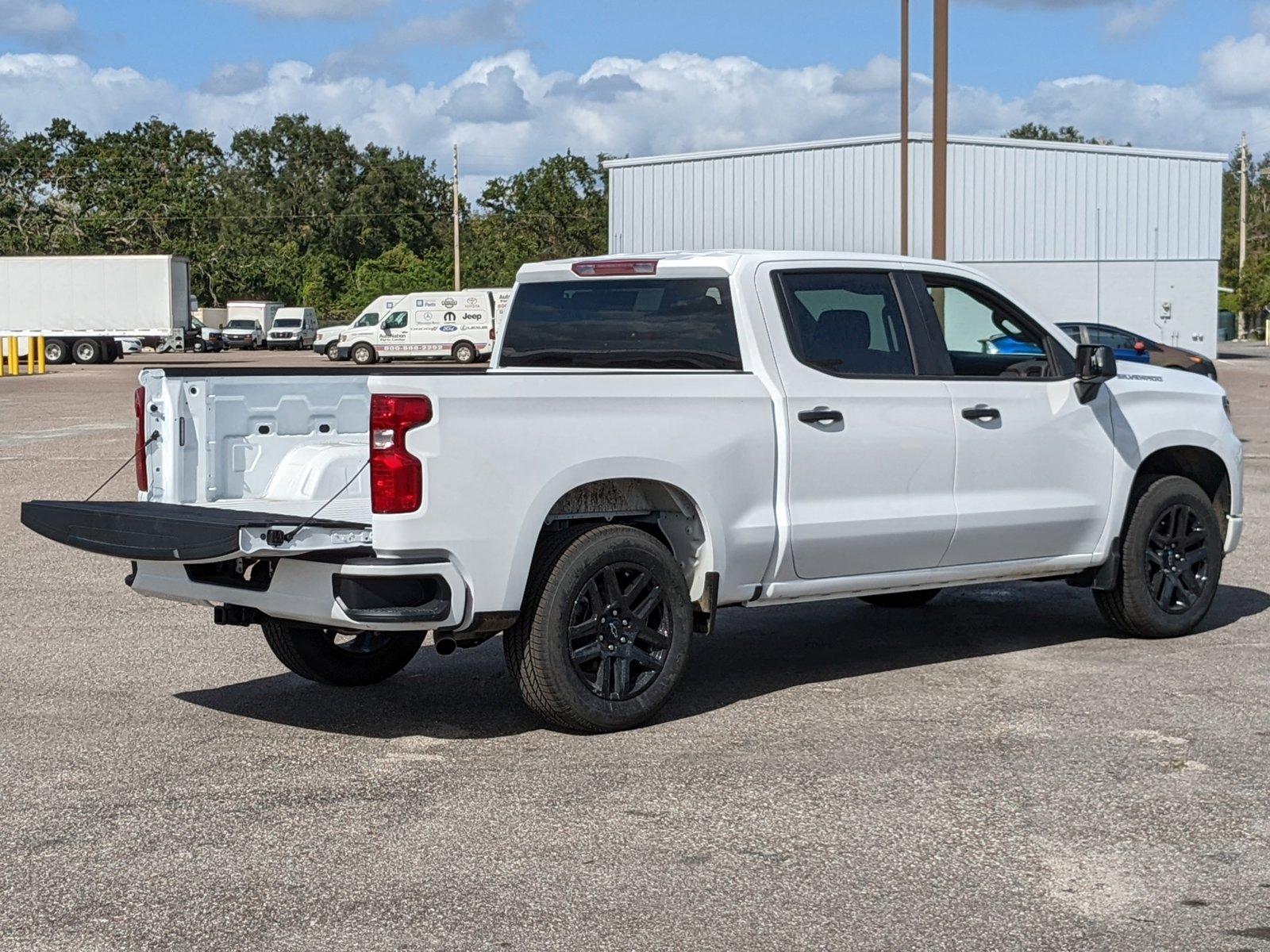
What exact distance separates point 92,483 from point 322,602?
11.7 metres

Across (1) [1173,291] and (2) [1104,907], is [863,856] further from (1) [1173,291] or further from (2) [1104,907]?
(1) [1173,291]

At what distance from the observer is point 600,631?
21.8 feet

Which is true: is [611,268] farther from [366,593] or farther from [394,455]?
[366,593]

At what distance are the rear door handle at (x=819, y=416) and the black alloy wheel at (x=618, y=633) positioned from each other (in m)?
1.01

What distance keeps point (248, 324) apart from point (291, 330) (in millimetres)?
3182

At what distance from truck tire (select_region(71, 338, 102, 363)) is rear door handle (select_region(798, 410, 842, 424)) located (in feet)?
176

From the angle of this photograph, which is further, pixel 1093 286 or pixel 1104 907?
pixel 1093 286

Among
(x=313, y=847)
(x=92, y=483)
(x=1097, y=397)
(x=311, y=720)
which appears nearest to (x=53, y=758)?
(x=311, y=720)

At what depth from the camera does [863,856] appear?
5133 mm

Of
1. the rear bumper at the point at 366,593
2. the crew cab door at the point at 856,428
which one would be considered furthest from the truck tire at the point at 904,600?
the rear bumper at the point at 366,593

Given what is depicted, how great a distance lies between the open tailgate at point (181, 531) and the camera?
6.05 metres

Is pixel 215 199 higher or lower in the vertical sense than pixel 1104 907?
higher

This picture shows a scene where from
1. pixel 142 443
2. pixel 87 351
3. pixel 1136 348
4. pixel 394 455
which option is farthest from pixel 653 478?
pixel 87 351

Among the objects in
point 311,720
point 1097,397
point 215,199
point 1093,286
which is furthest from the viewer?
point 215,199
